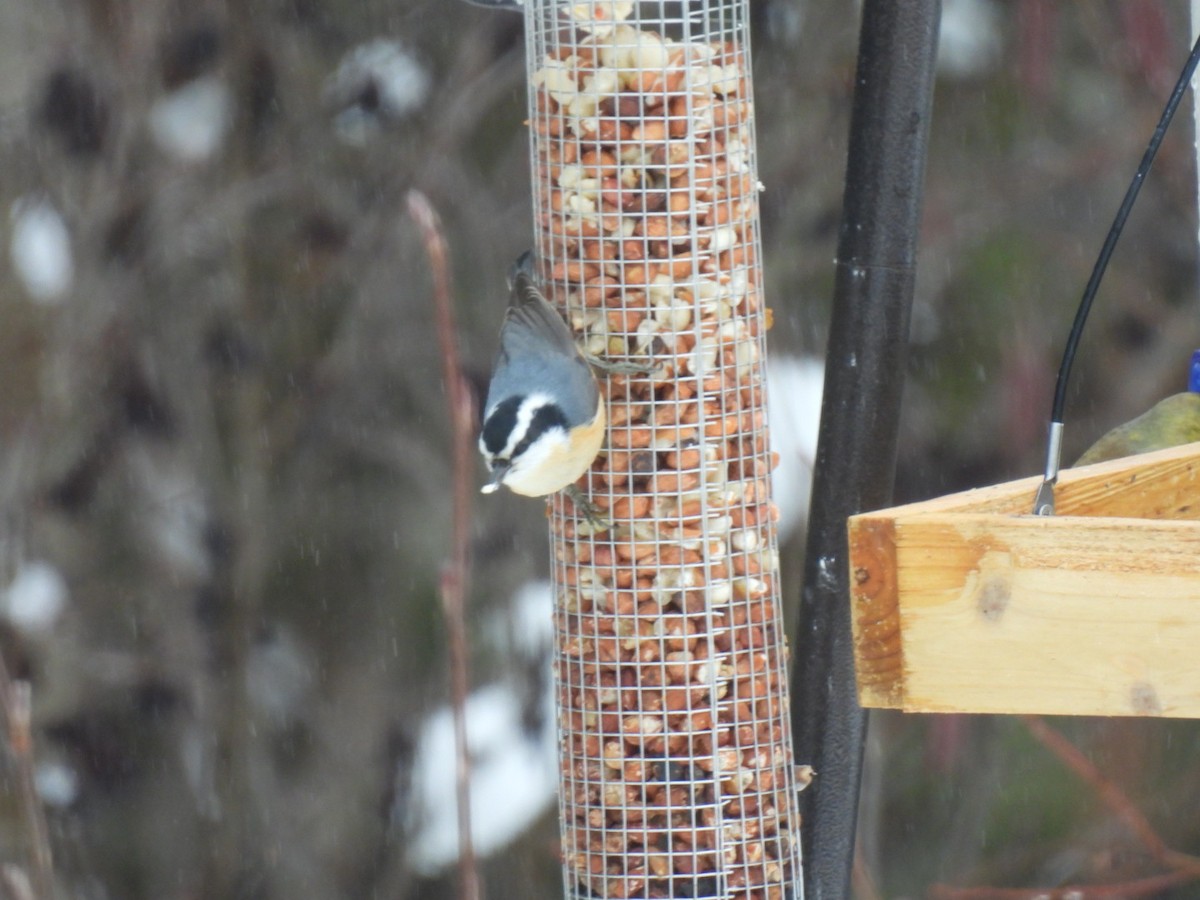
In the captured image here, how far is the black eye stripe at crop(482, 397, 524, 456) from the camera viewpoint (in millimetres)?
2178

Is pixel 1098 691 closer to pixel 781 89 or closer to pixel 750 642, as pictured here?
pixel 750 642

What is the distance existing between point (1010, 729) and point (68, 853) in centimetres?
248

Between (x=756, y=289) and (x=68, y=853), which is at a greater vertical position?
(x=756, y=289)

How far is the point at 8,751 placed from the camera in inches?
147

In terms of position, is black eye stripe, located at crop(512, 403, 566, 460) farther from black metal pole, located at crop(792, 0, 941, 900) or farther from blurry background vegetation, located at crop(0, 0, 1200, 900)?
blurry background vegetation, located at crop(0, 0, 1200, 900)

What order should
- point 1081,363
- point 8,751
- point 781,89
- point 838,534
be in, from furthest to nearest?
point 1081,363 < point 781,89 < point 8,751 < point 838,534

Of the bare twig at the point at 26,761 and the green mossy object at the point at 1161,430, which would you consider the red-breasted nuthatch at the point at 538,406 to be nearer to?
the bare twig at the point at 26,761

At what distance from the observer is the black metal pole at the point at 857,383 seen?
2.49 m

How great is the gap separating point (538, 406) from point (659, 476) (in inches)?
12.8

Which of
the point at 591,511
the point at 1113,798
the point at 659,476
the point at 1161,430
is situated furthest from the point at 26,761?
the point at 1113,798

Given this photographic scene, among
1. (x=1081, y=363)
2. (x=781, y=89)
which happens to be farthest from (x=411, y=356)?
(x=1081, y=363)

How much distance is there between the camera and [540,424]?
2156 mm

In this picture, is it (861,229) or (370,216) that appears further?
(370,216)

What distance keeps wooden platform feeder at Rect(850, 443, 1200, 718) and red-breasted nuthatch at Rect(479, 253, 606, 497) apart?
1.57 feet
